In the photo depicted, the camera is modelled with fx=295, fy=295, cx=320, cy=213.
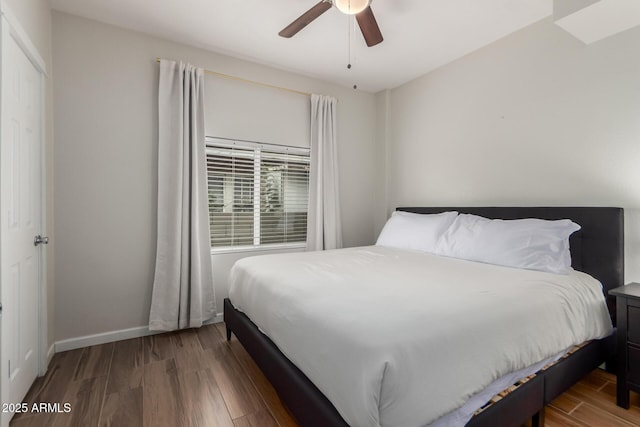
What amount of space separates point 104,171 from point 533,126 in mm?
3665

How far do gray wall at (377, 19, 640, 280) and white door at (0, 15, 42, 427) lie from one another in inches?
136

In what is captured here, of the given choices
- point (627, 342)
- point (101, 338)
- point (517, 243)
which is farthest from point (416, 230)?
point (101, 338)

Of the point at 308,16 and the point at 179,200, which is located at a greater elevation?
the point at 308,16

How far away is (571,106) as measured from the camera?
228 cm

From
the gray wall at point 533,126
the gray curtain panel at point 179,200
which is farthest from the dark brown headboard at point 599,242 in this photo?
the gray curtain panel at point 179,200

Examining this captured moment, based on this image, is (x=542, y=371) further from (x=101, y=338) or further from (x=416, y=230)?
(x=101, y=338)

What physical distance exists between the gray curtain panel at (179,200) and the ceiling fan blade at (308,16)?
1.15 meters

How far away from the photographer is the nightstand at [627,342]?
1.66 m

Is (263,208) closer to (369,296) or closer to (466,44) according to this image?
(369,296)

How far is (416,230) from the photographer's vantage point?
289 centimetres

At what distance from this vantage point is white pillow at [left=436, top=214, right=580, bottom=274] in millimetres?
1981

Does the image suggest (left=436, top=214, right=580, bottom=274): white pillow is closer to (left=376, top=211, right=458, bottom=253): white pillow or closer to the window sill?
(left=376, top=211, right=458, bottom=253): white pillow

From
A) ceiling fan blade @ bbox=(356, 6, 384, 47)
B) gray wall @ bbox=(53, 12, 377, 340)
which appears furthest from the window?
ceiling fan blade @ bbox=(356, 6, 384, 47)

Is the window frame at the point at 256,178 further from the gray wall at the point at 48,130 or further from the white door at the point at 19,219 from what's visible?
the white door at the point at 19,219
